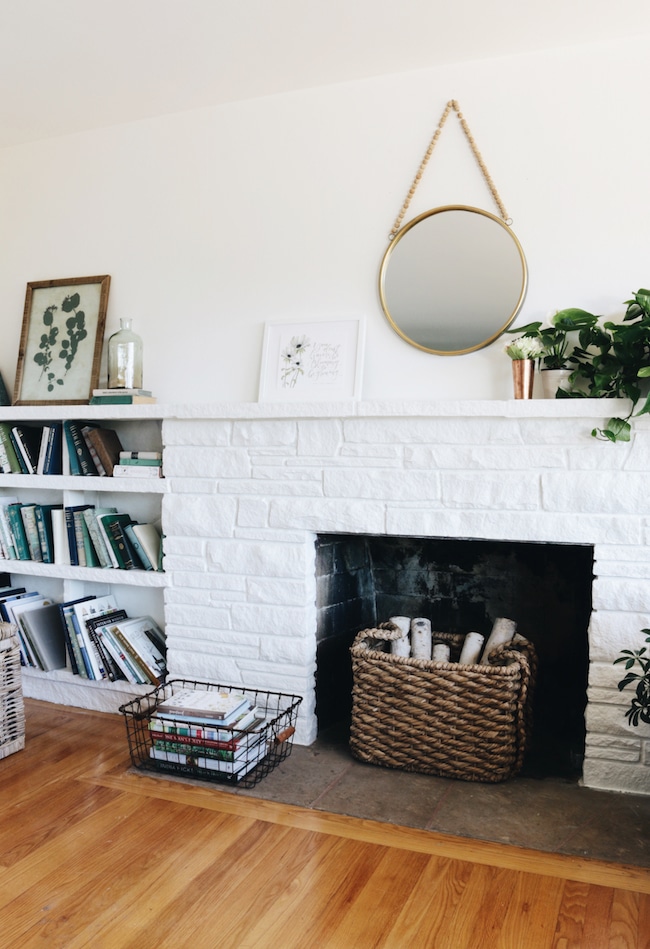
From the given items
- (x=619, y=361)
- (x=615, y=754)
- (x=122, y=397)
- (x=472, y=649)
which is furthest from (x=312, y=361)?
(x=615, y=754)

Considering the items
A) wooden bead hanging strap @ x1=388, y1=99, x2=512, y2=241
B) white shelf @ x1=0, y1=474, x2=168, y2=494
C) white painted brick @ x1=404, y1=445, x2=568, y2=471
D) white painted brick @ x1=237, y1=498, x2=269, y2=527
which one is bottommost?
white painted brick @ x1=237, y1=498, x2=269, y2=527

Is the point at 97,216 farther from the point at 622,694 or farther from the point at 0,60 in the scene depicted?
the point at 622,694

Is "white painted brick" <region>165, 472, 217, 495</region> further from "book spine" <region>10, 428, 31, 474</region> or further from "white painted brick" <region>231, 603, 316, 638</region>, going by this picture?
"book spine" <region>10, 428, 31, 474</region>

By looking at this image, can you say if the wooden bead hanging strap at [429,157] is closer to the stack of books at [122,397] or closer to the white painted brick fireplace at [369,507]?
the white painted brick fireplace at [369,507]

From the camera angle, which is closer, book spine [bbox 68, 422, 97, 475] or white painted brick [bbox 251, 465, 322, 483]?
white painted brick [bbox 251, 465, 322, 483]

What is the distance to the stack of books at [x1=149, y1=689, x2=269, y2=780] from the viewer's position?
7.54 feet

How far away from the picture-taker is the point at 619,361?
7.10ft

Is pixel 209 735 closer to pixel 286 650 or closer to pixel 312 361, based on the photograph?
pixel 286 650

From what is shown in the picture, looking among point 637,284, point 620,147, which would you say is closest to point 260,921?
point 637,284

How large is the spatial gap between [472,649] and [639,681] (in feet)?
1.73

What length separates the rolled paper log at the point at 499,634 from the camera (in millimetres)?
2506

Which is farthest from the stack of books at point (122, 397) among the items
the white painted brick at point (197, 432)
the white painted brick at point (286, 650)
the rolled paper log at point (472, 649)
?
the rolled paper log at point (472, 649)

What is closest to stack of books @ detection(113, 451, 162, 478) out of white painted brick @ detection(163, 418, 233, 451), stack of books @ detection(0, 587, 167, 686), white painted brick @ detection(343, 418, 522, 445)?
white painted brick @ detection(163, 418, 233, 451)

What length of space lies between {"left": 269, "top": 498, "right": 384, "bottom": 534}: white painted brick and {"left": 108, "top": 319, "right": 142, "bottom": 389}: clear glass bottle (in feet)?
2.49
